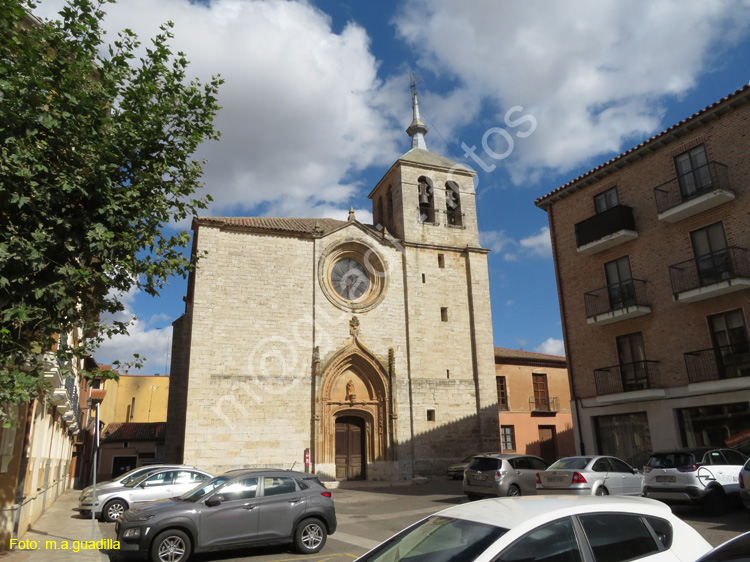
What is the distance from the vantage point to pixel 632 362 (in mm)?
17484

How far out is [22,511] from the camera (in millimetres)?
10406

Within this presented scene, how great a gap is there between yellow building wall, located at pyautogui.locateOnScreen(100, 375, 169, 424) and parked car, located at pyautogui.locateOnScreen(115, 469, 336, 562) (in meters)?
39.3

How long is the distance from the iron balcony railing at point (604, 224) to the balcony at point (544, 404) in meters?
13.9

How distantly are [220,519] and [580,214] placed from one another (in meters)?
16.6

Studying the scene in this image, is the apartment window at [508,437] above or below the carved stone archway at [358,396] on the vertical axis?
below

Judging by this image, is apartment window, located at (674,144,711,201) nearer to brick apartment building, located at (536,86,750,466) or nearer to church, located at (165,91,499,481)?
brick apartment building, located at (536,86,750,466)

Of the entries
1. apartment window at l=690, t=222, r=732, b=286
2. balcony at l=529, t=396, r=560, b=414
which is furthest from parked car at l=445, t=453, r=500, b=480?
apartment window at l=690, t=222, r=732, b=286

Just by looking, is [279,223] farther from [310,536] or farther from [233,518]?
[233,518]

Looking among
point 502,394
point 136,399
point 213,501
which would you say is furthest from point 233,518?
point 136,399

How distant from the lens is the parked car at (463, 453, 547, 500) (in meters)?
13.9

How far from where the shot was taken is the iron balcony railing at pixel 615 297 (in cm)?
1752

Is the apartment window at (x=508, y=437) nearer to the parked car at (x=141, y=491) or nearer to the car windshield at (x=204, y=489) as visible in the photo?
the parked car at (x=141, y=491)

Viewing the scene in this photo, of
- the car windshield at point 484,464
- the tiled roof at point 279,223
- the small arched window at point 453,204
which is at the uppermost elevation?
the small arched window at point 453,204

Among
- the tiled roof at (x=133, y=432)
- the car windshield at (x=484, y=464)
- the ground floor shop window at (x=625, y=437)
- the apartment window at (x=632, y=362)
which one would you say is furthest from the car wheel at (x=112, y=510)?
the tiled roof at (x=133, y=432)
